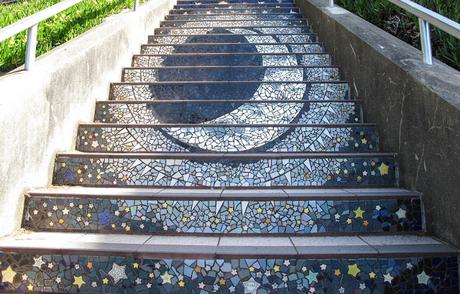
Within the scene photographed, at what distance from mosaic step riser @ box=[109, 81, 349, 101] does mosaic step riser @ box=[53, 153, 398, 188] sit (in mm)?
1080

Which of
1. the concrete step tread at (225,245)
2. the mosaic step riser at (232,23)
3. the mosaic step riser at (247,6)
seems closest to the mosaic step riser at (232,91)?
the concrete step tread at (225,245)

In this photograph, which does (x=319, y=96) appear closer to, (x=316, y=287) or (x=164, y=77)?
(x=164, y=77)

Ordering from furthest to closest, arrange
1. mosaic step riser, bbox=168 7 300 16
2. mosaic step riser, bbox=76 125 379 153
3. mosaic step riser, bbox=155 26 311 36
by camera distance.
Answer: mosaic step riser, bbox=168 7 300 16
mosaic step riser, bbox=155 26 311 36
mosaic step riser, bbox=76 125 379 153

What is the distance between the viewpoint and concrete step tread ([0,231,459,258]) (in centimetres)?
209

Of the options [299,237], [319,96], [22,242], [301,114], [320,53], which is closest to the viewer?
[22,242]

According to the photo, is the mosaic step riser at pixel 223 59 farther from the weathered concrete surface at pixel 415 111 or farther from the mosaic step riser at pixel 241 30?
the mosaic step riser at pixel 241 30

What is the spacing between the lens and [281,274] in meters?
2.08

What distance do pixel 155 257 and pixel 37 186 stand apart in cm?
107

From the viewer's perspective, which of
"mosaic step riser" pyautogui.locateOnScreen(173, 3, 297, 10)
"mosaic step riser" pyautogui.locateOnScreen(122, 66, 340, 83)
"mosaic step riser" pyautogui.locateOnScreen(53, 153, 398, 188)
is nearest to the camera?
"mosaic step riser" pyautogui.locateOnScreen(53, 153, 398, 188)

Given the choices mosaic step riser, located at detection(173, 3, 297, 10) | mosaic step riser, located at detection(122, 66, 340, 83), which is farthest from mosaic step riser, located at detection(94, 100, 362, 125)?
mosaic step riser, located at detection(173, 3, 297, 10)

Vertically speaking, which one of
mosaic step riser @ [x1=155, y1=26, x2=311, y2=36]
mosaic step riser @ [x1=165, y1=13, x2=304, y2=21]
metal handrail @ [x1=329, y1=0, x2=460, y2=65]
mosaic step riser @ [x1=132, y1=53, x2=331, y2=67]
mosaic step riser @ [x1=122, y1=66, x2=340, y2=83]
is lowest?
mosaic step riser @ [x1=122, y1=66, x2=340, y2=83]

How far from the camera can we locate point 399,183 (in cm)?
274

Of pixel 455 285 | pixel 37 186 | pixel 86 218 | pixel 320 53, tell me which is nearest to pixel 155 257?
pixel 86 218

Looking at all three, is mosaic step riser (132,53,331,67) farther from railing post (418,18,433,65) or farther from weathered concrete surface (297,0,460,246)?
railing post (418,18,433,65)
